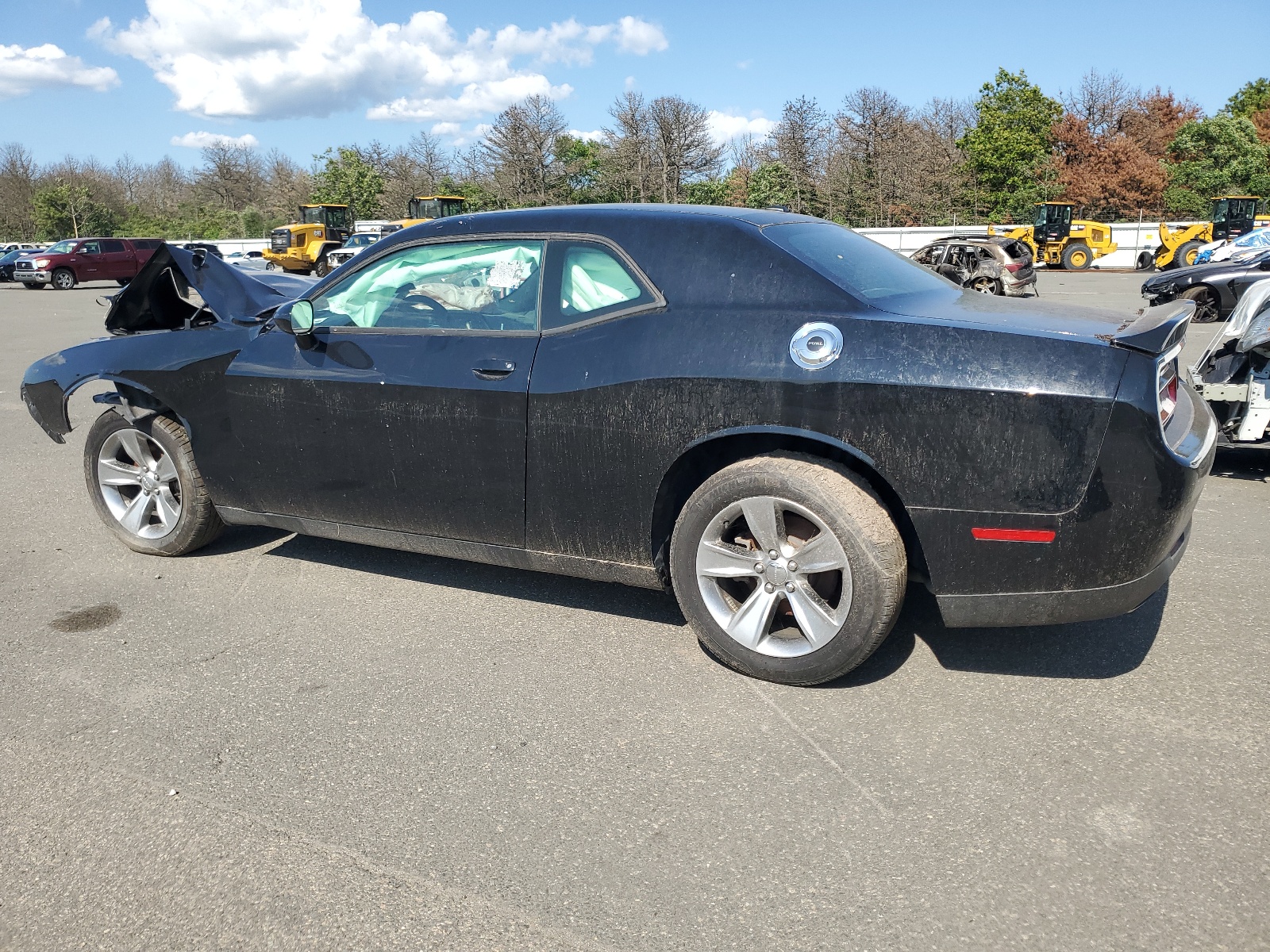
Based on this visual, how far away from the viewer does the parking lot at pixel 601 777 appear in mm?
2287

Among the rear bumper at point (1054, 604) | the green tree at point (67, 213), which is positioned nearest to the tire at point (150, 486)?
the rear bumper at point (1054, 604)

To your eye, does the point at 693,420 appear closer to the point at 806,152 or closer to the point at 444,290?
the point at 444,290

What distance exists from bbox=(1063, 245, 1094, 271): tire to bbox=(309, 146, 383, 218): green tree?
42290mm

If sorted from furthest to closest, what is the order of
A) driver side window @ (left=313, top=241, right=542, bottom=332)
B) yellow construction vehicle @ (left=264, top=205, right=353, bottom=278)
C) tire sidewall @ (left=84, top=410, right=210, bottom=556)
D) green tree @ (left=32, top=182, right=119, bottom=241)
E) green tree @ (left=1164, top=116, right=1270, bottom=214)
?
A: green tree @ (left=32, top=182, right=119, bottom=241) → green tree @ (left=1164, top=116, right=1270, bottom=214) → yellow construction vehicle @ (left=264, top=205, right=353, bottom=278) → tire sidewall @ (left=84, top=410, right=210, bottom=556) → driver side window @ (left=313, top=241, right=542, bottom=332)

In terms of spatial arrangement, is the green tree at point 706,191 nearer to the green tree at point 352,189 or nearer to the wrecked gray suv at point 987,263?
the green tree at point 352,189

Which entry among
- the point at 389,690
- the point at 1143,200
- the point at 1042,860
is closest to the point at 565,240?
the point at 389,690

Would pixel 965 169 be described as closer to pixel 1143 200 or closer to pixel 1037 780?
pixel 1143 200

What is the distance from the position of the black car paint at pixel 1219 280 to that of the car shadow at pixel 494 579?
43.1 feet

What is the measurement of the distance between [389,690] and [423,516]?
79 cm

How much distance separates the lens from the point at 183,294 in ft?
16.6

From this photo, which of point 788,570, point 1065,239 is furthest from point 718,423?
point 1065,239

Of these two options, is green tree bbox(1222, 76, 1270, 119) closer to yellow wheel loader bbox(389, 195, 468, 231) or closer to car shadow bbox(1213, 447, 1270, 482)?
yellow wheel loader bbox(389, 195, 468, 231)

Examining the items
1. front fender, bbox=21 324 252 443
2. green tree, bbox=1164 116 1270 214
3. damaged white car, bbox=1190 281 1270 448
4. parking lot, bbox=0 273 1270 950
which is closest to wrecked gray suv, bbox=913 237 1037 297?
damaged white car, bbox=1190 281 1270 448

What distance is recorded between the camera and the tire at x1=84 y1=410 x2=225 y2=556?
462 centimetres
